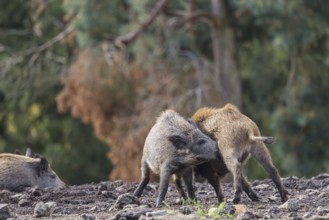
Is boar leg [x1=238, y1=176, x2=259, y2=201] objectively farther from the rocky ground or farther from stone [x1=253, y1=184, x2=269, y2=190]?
stone [x1=253, y1=184, x2=269, y2=190]

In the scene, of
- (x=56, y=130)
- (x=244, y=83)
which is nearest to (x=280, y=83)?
(x=244, y=83)

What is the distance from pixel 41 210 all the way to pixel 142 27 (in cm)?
1789

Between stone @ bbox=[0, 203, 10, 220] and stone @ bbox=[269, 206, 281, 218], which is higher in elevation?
stone @ bbox=[269, 206, 281, 218]

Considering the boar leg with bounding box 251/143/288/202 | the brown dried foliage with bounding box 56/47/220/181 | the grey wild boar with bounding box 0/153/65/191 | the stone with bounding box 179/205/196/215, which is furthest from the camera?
the brown dried foliage with bounding box 56/47/220/181

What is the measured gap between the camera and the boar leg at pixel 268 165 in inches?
496

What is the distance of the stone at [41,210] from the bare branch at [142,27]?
17.1m

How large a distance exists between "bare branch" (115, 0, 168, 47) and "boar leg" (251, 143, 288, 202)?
16.5m

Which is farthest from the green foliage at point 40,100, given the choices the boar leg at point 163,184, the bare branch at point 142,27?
the boar leg at point 163,184

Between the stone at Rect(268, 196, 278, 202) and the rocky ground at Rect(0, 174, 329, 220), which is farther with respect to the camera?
the stone at Rect(268, 196, 278, 202)

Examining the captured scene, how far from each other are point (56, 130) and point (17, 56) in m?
7.31

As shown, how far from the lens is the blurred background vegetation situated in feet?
97.7

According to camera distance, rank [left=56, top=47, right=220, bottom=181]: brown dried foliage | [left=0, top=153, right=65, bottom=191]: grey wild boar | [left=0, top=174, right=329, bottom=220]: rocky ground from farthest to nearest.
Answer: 1. [left=56, top=47, right=220, bottom=181]: brown dried foliage
2. [left=0, top=153, right=65, bottom=191]: grey wild boar
3. [left=0, top=174, right=329, bottom=220]: rocky ground

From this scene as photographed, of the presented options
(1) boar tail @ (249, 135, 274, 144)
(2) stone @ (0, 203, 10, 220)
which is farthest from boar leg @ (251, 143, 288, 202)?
(2) stone @ (0, 203, 10, 220)

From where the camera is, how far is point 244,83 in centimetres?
3884
